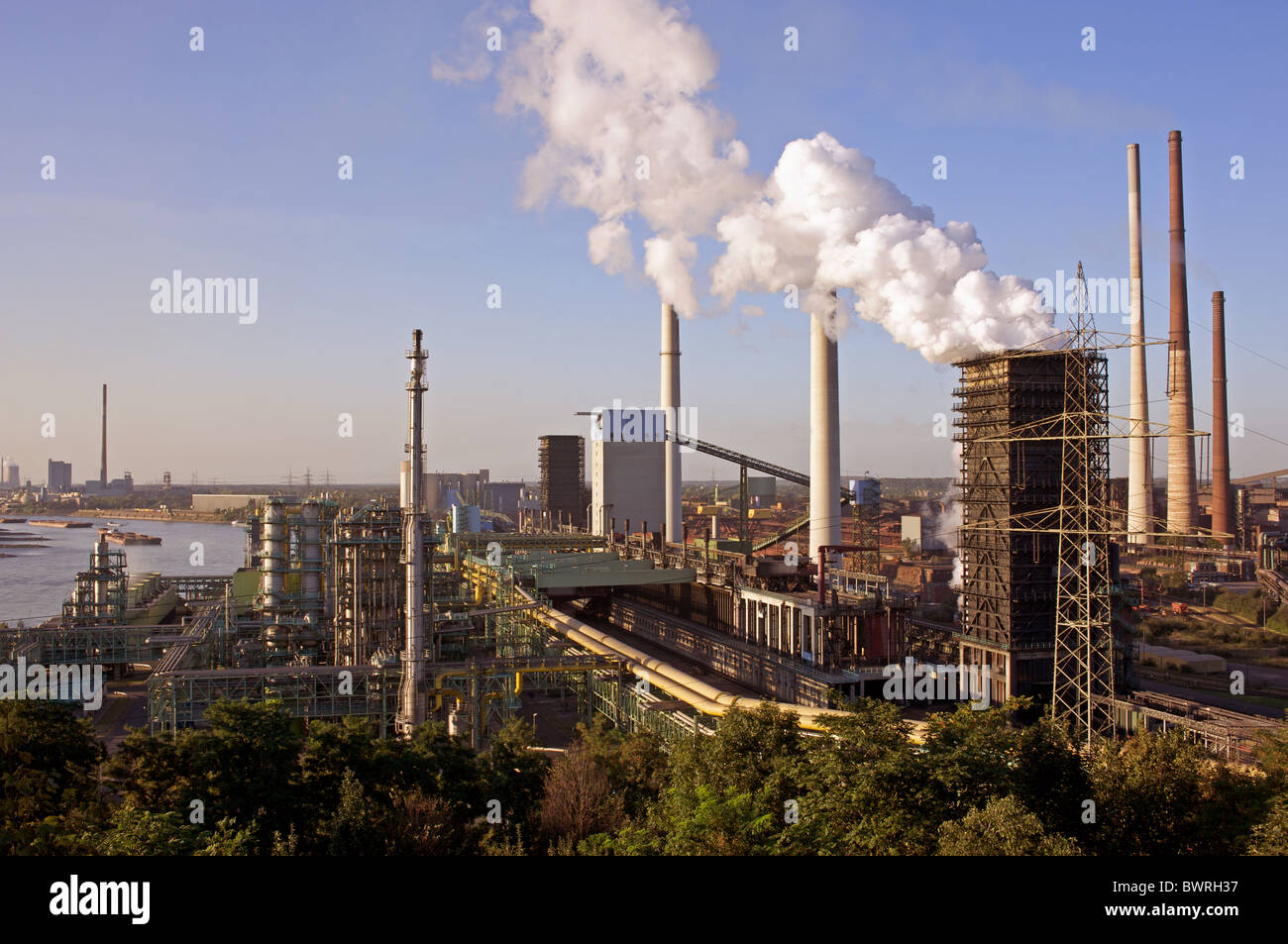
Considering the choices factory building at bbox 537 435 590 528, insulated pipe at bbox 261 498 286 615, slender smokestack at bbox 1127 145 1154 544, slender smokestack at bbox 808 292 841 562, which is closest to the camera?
insulated pipe at bbox 261 498 286 615

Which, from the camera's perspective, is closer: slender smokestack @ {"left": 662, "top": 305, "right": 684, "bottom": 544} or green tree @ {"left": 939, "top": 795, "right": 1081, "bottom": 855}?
green tree @ {"left": 939, "top": 795, "right": 1081, "bottom": 855}

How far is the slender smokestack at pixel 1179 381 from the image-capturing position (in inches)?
1948

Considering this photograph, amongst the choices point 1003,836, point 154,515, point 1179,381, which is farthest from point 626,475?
point 154,515

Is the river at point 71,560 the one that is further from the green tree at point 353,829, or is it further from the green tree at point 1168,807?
the green tree at point 1168,807

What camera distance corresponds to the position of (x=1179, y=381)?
5025 centimetres

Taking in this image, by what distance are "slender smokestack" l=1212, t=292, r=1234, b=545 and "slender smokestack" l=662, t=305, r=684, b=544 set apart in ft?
97.4

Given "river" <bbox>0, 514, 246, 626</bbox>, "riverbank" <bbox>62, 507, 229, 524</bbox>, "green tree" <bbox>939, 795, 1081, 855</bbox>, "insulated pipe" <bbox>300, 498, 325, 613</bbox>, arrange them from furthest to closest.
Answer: "riverbank" <bbox>62, 507, 229, 524</bbox> < "river" <bbox>0, 514, 246, 626</bbox> < "insulated pipe" <bbox>300, 498, 325, 613</bbox> < "green tree" <bbox>939, 795, 1081, 855</bbox>

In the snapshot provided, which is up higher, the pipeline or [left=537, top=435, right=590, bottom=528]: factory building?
[left=537, top=435, right=590, bottom=528]: factory building

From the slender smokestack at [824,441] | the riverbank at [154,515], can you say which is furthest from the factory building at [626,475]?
the riverbank at [154,515]

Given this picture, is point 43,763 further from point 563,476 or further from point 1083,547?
point 563,476

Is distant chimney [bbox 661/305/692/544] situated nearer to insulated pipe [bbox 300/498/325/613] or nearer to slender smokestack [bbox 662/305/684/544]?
slender smokestack [bbox 662/305/684/544]

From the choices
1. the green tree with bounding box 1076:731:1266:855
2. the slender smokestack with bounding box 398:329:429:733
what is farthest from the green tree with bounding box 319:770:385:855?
the slender smokestack with bounding box 398:329:429:733

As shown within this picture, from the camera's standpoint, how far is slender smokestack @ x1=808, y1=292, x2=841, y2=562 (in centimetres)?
3569
